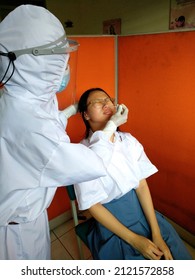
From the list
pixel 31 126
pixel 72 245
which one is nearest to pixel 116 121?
pixel 31 126

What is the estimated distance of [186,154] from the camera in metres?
1.58

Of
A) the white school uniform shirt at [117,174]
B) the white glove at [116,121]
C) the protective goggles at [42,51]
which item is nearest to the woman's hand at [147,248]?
the white school uniform shirt at [117,174]

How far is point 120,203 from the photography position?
121 centimetres

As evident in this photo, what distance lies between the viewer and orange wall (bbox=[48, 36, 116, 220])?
5.26 feet

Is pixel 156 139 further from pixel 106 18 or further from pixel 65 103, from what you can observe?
pixel 106 18

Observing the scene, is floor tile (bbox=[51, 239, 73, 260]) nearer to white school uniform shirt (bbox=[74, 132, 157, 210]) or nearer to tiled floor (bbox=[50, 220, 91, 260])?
tiled floor (bbox=[50, 220, 91, 260])

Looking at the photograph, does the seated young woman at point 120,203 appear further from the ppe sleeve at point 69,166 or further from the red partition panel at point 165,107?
the red partition panel at point 165,107

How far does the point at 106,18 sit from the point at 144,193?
2.82 meters

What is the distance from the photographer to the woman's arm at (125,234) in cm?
103

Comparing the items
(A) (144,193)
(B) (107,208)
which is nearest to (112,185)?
(B) (107,208)

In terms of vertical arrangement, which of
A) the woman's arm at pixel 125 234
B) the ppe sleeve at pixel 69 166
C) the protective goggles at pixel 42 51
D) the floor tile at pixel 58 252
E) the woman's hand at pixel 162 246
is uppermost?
the protective goggles at pixel 42 51

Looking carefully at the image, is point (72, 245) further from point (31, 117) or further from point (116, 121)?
point (31, 117)

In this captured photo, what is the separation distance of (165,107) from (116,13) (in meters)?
2.01

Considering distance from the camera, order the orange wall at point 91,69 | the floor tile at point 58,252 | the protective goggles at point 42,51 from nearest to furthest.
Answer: the protective goggles at point 42,51, the orange wall at point 91,69, the floor tile at point 58,252
